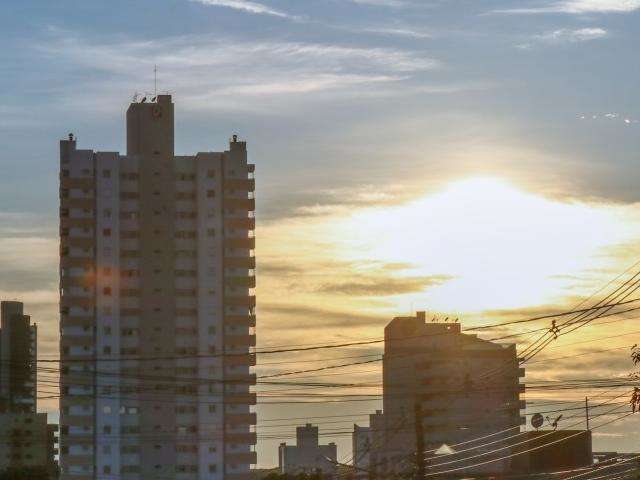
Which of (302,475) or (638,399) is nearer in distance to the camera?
(638,399)

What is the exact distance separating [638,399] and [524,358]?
39.4m

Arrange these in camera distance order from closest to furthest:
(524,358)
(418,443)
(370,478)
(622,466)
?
(524,358) → (418,443) → (370,478) → (622,466)

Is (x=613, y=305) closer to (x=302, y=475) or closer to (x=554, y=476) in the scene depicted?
(x=554, y=476)

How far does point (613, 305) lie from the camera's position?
220 feet

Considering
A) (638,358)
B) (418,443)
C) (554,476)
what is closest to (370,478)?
(554,476)

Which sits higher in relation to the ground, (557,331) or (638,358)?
(557,331)

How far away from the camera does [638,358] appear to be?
43.5 m

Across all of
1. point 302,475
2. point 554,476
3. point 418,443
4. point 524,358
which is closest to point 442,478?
point 302,475

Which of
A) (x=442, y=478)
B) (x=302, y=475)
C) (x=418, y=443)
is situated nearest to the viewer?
(x=418, y=443)

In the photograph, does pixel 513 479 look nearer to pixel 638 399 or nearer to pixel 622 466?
pixel 622 466

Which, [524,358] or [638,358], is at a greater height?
[524,358]

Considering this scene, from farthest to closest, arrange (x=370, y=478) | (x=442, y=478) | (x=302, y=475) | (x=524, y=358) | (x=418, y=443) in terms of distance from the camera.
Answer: (x=442, y=478) < (x=302, y=475) < (x=370, y=478) < (x=418, y=443) < (x=524, y=358)

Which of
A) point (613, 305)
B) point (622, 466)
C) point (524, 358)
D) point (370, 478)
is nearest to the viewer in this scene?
point (613, 305)

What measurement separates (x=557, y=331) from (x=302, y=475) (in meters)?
107
